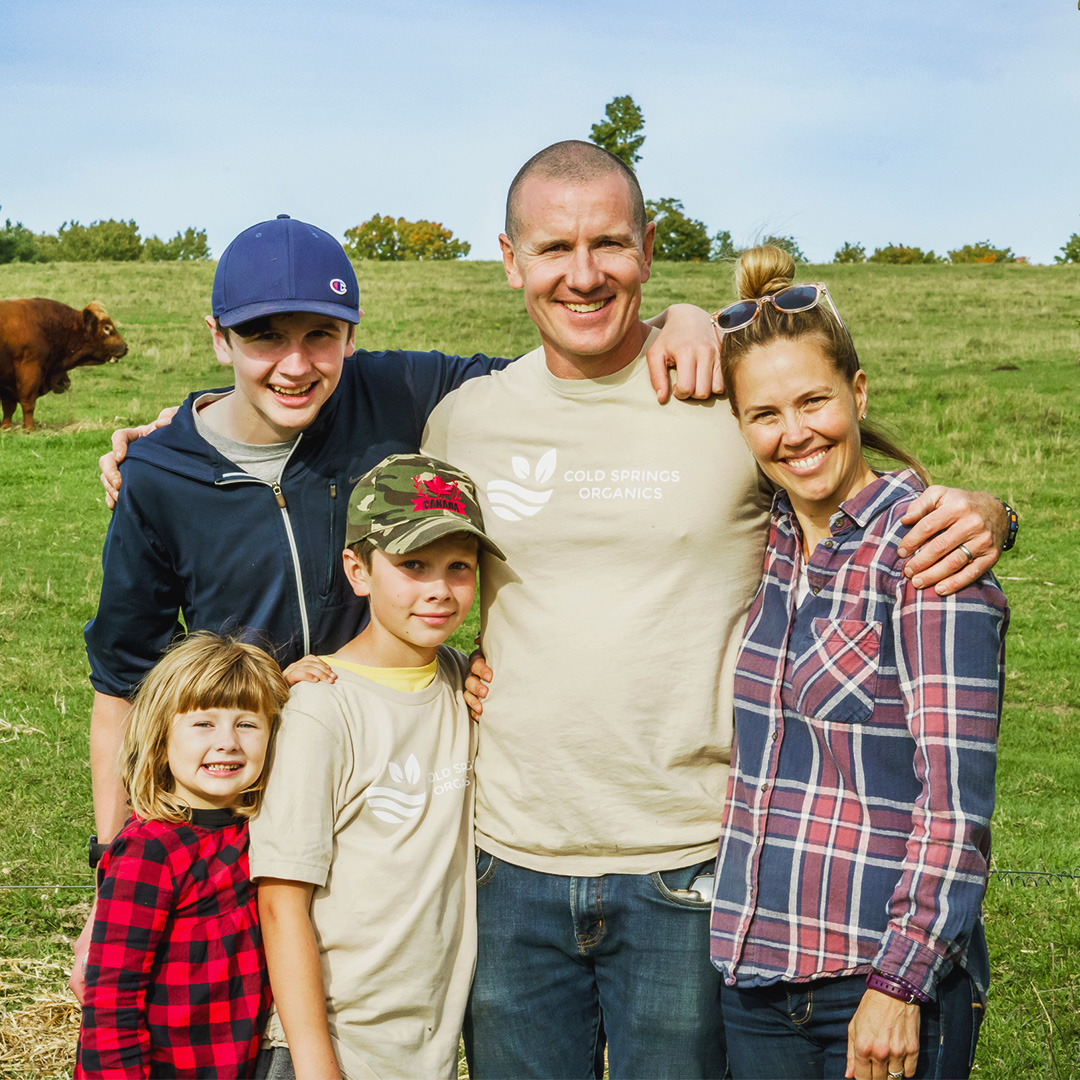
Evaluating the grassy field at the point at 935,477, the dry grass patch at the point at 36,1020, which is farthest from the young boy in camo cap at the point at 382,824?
the grassy field at the point at 935,477

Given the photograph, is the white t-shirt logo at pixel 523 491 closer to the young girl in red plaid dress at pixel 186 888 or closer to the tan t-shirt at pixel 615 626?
the tan t-shirt at pixel 615 626

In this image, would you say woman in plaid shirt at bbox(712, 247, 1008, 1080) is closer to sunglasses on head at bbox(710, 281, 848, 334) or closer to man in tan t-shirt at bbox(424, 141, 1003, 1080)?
sunglasses on head at bbox(710, 281, 848, 334)

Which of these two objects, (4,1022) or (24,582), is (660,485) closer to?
(4,1022)

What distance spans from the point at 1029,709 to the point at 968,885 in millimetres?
6230

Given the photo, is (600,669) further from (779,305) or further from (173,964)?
(173,964)

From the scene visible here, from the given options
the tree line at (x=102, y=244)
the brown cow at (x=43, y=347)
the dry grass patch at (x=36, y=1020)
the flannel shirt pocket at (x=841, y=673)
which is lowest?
the dry grass patch at (x=36, y=1020)

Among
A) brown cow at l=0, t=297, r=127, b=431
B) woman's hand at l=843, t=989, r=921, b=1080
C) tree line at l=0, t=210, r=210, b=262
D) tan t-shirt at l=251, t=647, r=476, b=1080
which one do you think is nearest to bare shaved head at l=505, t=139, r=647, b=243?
tan t-shirt at l=251, t=647, r=476, b=1080

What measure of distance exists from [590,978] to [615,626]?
97cm

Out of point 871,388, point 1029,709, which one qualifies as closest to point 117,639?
point 1029,709

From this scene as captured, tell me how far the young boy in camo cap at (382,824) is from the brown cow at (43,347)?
46.2ft

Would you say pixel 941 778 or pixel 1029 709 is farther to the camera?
pixel 1029 709

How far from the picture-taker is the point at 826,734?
2.47 metres

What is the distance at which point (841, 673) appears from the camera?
2447 mm

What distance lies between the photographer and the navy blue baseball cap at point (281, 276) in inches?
115
